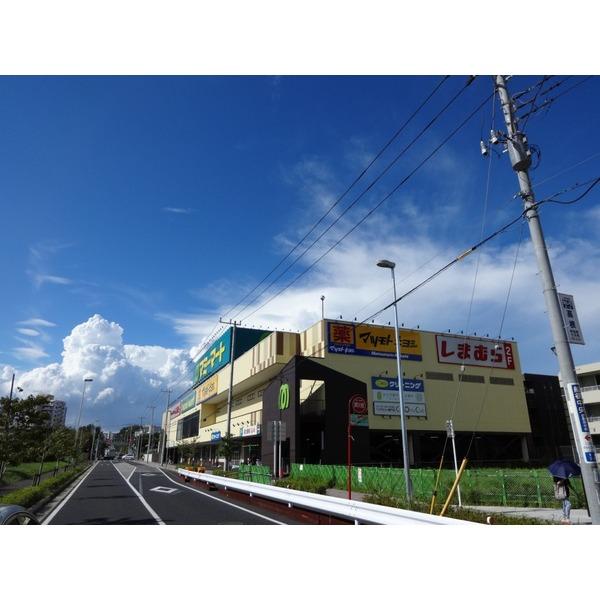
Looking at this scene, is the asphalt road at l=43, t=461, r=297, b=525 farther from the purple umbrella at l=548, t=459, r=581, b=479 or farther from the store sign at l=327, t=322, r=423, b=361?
the store sign at l=327, t=322, r=423, b=361

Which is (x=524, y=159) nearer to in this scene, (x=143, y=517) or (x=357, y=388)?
(x=143, y=517)

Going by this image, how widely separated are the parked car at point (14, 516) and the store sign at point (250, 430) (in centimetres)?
3473

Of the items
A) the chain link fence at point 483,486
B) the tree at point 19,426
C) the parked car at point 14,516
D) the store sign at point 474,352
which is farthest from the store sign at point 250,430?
the parked car at point 14,516

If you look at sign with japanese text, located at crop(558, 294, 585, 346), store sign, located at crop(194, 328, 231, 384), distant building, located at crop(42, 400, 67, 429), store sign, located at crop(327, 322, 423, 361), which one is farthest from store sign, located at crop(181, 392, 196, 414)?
sign with japanese text, located at crop(558, 294, 585, 346)

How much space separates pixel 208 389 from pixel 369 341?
1143 inches

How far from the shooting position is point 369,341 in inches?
1603

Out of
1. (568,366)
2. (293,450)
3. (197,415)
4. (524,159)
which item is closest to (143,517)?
(568,366)

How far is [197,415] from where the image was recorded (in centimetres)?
→ 6719

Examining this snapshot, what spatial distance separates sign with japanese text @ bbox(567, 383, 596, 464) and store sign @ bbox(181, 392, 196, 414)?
6853cm

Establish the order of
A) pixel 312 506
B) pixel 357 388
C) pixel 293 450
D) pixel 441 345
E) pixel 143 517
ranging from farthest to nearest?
pixel 441 345 < pixel 357 388 < pixel 293 450 < pixel 143 517 < pixel 312 506

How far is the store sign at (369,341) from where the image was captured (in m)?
39.2

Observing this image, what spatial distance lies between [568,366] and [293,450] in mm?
23237

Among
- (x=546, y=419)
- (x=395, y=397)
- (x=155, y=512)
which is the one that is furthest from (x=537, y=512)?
(x=546, y=419)

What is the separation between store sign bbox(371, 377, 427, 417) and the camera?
39.6 meters
